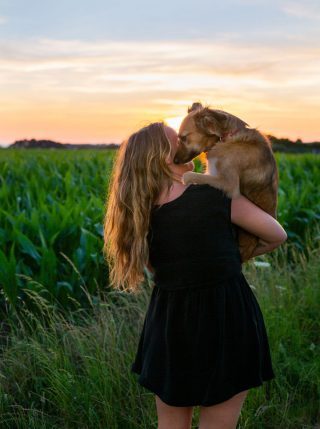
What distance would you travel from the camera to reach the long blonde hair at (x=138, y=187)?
2.00m

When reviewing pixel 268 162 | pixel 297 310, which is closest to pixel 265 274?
pixel 297 310

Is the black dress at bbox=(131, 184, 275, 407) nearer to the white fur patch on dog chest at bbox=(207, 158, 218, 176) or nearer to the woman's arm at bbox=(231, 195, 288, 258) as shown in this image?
the woman's arm at bbox=(231, 195, 288, 258)

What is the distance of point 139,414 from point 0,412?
100 centimetres

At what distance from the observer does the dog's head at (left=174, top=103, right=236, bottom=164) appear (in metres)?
2.69

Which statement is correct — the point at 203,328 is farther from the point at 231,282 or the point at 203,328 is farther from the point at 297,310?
the point at 297,310

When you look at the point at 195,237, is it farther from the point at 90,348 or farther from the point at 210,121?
the point at 90,348

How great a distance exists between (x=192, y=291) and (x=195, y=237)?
270mm

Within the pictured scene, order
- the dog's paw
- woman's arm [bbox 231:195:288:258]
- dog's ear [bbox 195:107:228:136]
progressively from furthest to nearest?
1. dog's ear [bbox 195:107:228:136]
2. the dog's paw
3. woman's arm [bbox 231:195:288:258]

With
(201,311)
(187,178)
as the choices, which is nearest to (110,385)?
(201,311)

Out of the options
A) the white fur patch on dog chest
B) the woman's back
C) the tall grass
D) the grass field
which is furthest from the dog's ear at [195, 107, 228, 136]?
the tall grass

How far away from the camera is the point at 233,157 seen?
2.59 meters

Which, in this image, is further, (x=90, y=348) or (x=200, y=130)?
(x=90, y=348)

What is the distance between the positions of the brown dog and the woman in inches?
11.7

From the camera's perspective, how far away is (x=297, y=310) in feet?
14.2
